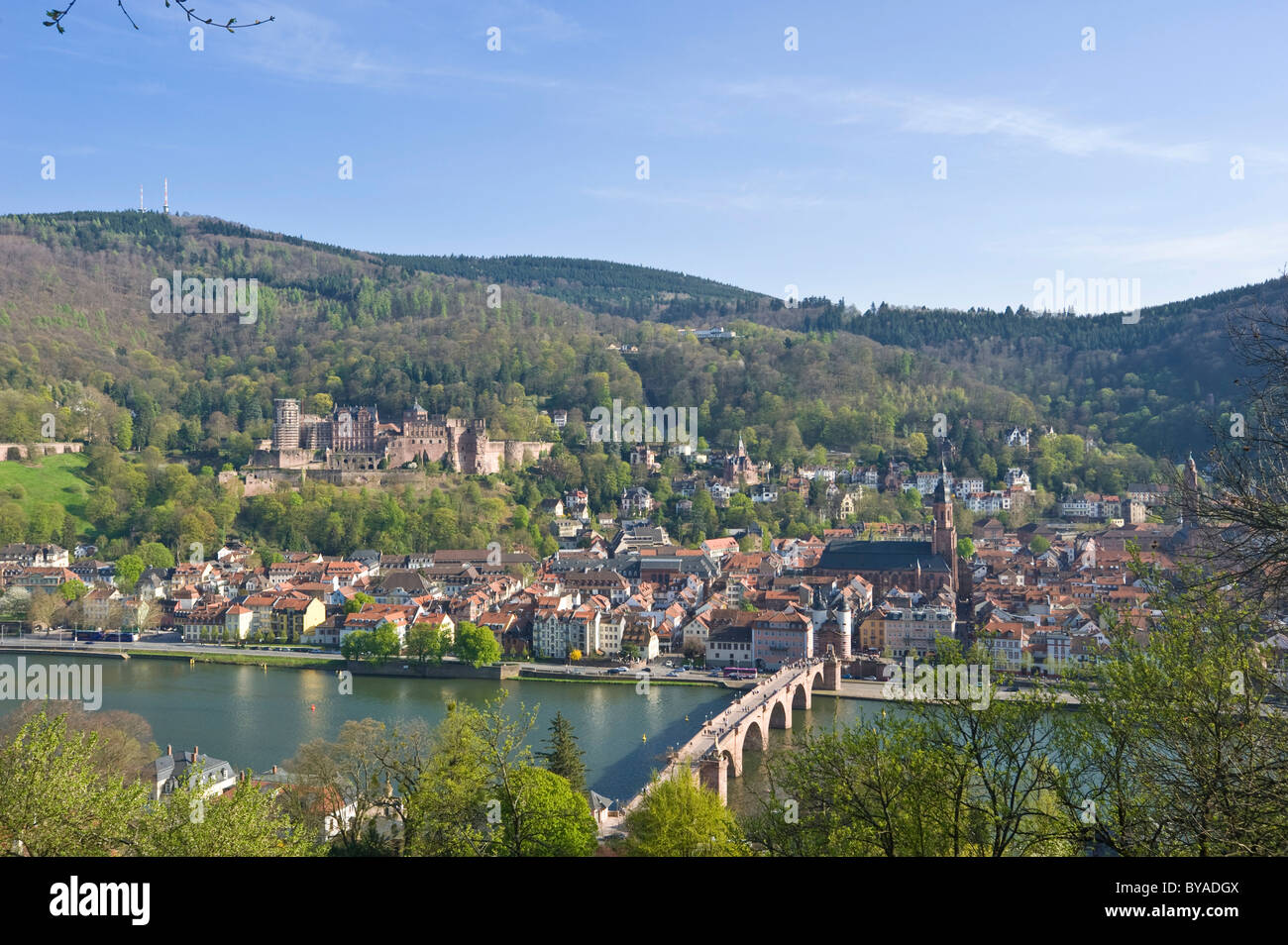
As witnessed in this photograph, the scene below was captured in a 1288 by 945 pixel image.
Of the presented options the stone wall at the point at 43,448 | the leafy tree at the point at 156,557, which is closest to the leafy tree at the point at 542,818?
the leafy tree at the point at 156,557

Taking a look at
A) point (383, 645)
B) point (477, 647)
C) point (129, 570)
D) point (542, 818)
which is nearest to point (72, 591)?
point (129, 570)

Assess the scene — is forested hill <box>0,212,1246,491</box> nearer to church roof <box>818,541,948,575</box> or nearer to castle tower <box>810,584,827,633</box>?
church roof <box>818,541,948,575</box>

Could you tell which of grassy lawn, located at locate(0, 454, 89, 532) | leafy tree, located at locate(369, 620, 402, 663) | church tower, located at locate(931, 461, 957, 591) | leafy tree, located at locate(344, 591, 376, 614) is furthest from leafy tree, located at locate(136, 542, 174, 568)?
church tower, located at locate(931, 461, 957, 591)

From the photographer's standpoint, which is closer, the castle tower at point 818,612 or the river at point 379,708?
the river at point 379,708

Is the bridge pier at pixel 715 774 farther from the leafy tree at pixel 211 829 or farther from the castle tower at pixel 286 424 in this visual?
the castle tower at pixel 286 424
